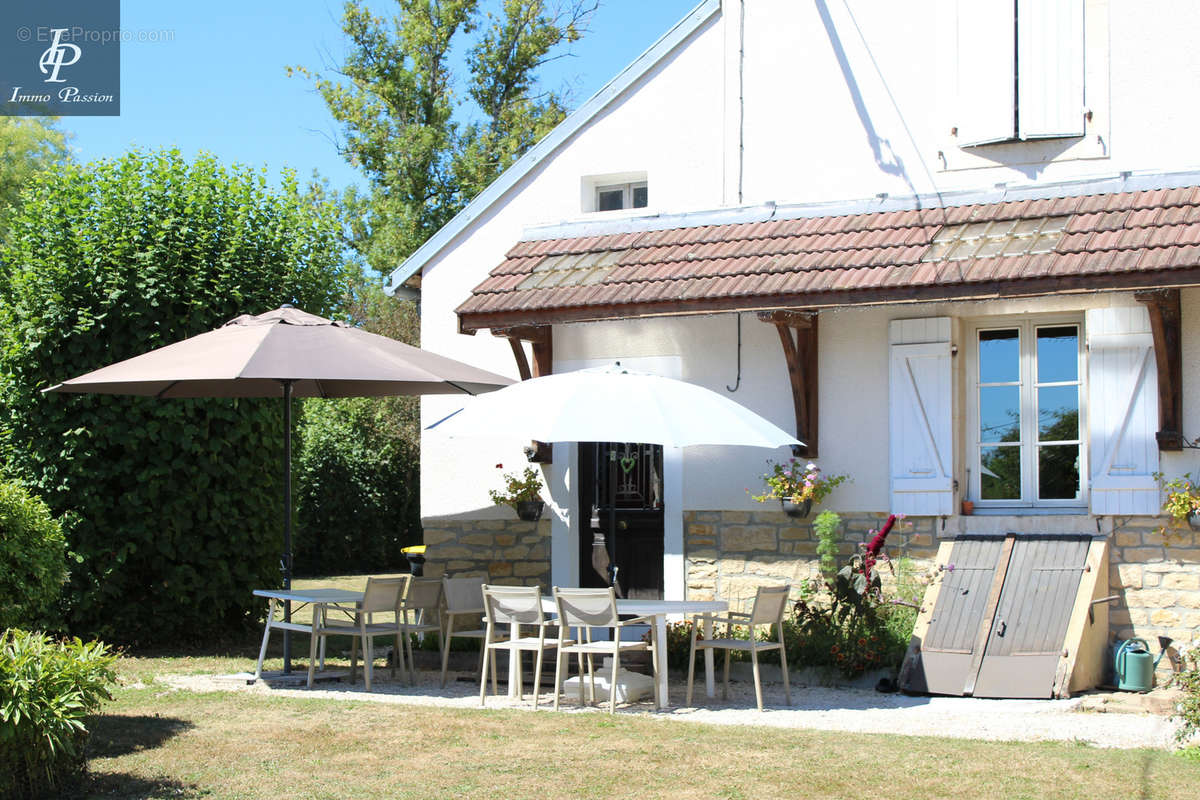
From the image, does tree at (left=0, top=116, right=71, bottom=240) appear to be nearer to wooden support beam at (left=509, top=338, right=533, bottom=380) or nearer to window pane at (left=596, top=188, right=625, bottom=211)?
window pane at (left=596, top=188, right=625, bottom=211)

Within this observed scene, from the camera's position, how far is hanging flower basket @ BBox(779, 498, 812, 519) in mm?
10094

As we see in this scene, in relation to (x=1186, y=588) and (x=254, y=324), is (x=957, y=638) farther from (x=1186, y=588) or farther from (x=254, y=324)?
(x=254, y=324)

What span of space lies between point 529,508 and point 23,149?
70.5 ft

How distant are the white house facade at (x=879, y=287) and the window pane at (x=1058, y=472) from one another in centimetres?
2

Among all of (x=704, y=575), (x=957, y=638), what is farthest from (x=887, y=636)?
(x=704, y=575)

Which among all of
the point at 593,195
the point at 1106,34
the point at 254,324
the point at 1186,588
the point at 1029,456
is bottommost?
the point at 1186,588

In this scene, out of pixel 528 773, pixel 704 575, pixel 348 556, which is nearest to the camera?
pixel 528 773

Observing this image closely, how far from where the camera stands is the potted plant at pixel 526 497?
36.8 feet

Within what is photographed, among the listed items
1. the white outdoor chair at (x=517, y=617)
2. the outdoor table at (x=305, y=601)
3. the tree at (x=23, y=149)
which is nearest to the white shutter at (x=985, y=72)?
the white outdoor chair at (x=517, y=617)

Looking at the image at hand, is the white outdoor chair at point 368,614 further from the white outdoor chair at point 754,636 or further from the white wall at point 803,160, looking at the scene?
the white wall at point 803,160

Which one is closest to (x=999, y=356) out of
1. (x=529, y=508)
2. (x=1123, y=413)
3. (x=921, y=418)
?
(x=921, y=418)

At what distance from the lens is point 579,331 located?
11352 millimetres

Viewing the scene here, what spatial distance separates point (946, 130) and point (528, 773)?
665cm

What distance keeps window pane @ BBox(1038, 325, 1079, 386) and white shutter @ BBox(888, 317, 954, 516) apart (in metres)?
0.77
